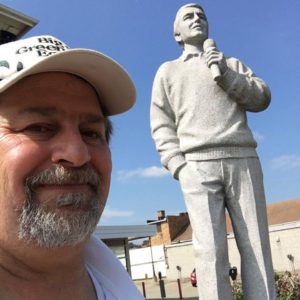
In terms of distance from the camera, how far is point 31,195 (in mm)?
1295

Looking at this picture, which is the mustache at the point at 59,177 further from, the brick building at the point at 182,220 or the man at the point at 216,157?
the brick building at the point at 182,220

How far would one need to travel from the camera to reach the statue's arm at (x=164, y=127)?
14.1ft

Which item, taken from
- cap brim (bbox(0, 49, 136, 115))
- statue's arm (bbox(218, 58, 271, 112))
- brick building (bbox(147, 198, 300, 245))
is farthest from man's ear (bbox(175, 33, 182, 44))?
brick building (bbox(147, 198, 300, 245))

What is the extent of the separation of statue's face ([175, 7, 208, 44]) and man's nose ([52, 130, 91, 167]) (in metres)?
3.55

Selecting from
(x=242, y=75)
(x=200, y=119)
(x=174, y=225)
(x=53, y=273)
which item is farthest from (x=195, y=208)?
(x=174, y=225)

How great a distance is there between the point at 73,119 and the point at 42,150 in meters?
0.16

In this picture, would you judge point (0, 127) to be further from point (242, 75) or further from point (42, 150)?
point (242, 75)

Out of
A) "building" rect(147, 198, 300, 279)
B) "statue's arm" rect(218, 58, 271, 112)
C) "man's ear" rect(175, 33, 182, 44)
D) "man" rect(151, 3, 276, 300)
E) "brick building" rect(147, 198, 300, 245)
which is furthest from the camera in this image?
"brick building" rect(147, 198, 300, 245)

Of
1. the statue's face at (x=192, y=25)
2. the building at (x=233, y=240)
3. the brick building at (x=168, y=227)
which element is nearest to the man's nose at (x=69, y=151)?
the statue's face at (x=192, y=25)

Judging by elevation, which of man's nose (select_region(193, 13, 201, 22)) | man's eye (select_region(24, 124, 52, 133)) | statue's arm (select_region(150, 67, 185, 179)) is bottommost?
man's eye (select_region(24, 124, 52, 133))

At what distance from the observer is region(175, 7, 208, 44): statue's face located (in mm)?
4637

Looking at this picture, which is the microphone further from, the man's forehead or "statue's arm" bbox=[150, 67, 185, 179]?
"statue's arm" bbox=[150, 67, 185, 179]

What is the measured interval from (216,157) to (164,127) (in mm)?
648

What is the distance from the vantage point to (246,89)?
4309mm
